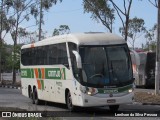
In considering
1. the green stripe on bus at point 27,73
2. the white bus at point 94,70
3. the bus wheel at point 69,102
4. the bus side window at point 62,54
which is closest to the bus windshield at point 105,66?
the white bus at point 94,70

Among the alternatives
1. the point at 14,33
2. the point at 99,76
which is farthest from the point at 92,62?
the point at 14,33

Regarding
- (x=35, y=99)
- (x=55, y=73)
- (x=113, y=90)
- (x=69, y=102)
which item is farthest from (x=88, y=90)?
(x=35, y=99)

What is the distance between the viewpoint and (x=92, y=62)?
58.2 ft

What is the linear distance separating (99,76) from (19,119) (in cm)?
638

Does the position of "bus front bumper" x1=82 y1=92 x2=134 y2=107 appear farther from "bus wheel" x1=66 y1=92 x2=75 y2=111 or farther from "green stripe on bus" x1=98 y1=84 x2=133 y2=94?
"bus wheel" x1=66 y1=92 x2=75 y2=111

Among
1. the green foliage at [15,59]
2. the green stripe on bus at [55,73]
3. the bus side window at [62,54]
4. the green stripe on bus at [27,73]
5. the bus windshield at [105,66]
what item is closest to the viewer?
the bus windshield at [105,66]

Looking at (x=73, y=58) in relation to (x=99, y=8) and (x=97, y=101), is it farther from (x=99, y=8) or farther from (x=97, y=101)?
(x=99, y=8)

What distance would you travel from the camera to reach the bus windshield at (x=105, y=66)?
17.6 meters

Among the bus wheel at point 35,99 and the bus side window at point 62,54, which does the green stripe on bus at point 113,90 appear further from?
the bus wheel at point 35,99

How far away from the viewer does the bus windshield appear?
17.6m

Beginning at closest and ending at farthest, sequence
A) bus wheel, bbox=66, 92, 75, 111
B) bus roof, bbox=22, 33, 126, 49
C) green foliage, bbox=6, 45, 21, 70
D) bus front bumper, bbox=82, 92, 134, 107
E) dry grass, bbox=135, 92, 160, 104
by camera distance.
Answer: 1. bus front bumper, bbox=82, 92, 134, 107
2. bus roof, bbox=22, 33, 126, 49
3. bus wheel, bbox=66, 92, 75, 111
4. dry grass, bbox=135, 92, 160, 104
5. green foliage, bbox=6, 45, 21, 70

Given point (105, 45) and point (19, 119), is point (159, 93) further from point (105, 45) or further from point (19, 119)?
point (19, 119)

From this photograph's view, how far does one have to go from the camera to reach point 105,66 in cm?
1769

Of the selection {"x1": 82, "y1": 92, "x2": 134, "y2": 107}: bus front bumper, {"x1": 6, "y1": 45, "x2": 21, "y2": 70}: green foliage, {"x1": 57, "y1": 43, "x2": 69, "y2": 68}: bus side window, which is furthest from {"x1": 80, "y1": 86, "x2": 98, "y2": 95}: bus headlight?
{"x1": 6, "y1": 45, "x2": 21, "y2": 70}: green foliage
